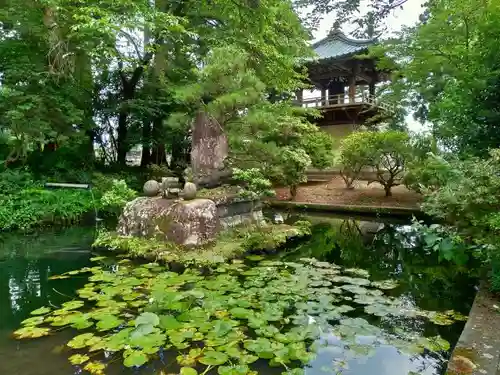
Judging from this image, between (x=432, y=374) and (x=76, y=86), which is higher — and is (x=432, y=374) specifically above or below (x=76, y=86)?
below

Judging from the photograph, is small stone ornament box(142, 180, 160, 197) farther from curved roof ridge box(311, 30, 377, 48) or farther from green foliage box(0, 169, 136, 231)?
curved roof ridge box(311, 30, 377, 48)

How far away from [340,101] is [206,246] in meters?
13.8

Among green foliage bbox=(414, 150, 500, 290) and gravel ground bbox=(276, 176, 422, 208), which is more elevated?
green foliage bbox=(414, 150, 500, 290)

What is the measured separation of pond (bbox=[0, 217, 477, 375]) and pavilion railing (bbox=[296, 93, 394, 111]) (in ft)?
39.0

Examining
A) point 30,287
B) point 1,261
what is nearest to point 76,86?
point 1,261

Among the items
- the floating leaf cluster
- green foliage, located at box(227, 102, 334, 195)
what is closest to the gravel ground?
green foliage, located at box(227, 102, 334, 195)

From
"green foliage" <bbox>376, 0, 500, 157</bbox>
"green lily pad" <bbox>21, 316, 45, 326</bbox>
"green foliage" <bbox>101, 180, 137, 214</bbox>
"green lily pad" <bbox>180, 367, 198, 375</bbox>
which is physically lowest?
"green lily pad" <bbox>21, 316, 45, 326</bbox>

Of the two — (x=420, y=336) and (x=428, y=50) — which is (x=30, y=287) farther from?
(x=428, y=50)

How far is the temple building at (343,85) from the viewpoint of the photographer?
16.5m

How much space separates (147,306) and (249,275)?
1.56 metres

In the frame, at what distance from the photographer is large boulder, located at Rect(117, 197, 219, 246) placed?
18.4 ft

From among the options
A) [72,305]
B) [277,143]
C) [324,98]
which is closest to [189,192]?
[72,305]

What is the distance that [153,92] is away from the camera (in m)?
12.7

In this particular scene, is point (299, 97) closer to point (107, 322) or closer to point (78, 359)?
point (107, 322)
